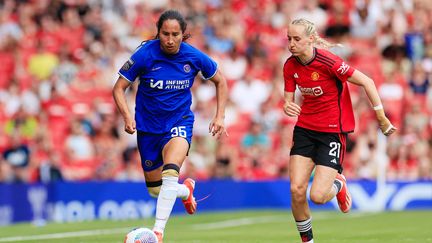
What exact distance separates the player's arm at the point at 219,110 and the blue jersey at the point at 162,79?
163 millimetres

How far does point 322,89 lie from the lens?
1262 cm

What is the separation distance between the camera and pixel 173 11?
41.6ft

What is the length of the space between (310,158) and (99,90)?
40.9ft

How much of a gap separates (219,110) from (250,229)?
5.83 metres

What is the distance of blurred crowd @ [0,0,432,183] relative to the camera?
75.1 feet

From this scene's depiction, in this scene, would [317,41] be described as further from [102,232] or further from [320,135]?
[102,232]

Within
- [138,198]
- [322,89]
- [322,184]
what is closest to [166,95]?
[322,89]

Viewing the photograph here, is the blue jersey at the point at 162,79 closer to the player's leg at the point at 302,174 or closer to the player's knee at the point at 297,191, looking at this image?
the player's leg at the point at 302,174

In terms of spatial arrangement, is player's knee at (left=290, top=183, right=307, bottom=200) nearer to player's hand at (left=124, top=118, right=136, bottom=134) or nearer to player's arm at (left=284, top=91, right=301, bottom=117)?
player's arm at (left=284, top=91, right=301, bottom=117)

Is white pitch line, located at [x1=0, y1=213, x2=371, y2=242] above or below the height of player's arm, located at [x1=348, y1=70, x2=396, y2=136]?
below

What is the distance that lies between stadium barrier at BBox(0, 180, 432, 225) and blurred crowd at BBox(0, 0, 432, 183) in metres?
0.40

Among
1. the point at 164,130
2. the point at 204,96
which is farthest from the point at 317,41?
the point at 204,96

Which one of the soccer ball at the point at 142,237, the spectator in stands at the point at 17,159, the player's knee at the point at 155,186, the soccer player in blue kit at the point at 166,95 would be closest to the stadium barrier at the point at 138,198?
the spectator in stands at the point at 17,159

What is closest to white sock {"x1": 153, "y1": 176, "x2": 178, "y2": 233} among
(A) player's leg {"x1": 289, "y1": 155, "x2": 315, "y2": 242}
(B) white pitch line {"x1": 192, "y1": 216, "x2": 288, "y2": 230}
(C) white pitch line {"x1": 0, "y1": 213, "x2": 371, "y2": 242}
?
(A) player's leg {"x1": 289, "y1": 155, "x2": 315, "y2": 242}
